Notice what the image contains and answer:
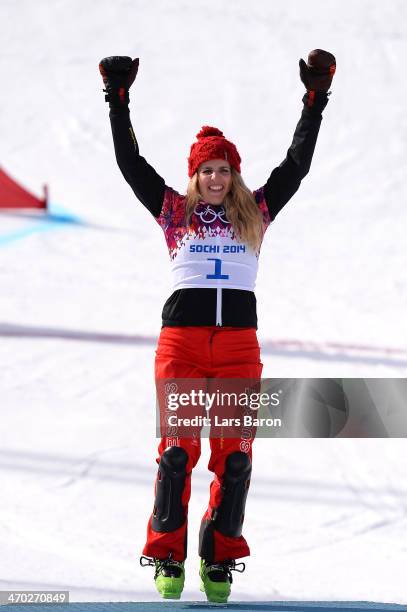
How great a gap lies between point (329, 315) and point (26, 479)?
404 centimetres

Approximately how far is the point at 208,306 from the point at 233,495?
2.38ft

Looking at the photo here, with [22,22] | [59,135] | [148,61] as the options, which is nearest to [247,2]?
[148,61]

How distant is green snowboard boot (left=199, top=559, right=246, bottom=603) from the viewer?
3.84 metres

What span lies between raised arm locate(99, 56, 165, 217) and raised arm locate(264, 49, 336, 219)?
1.51ft

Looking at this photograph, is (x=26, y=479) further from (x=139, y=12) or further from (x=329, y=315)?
(x=139, y=12)

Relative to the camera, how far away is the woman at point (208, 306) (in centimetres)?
383

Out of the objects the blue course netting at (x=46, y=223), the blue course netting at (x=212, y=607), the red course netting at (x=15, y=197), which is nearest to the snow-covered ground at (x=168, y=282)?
the blue course netting at (x=46, y=223)

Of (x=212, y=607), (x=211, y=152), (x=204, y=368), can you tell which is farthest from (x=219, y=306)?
(x=212, y=607)

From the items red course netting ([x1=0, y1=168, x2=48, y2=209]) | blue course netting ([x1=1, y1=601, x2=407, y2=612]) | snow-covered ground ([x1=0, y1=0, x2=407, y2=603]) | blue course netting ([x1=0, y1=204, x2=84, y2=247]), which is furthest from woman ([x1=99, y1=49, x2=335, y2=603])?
red course netting ([x1=0, y1=168, x2=48, y2=209])

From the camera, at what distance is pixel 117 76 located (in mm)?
3959

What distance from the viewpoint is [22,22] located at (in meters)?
18.7

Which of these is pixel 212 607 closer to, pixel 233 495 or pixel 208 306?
pixel 233 495

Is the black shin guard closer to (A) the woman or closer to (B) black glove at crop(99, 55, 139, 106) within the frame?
(A) the woman

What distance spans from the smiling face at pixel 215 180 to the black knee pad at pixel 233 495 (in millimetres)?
993
